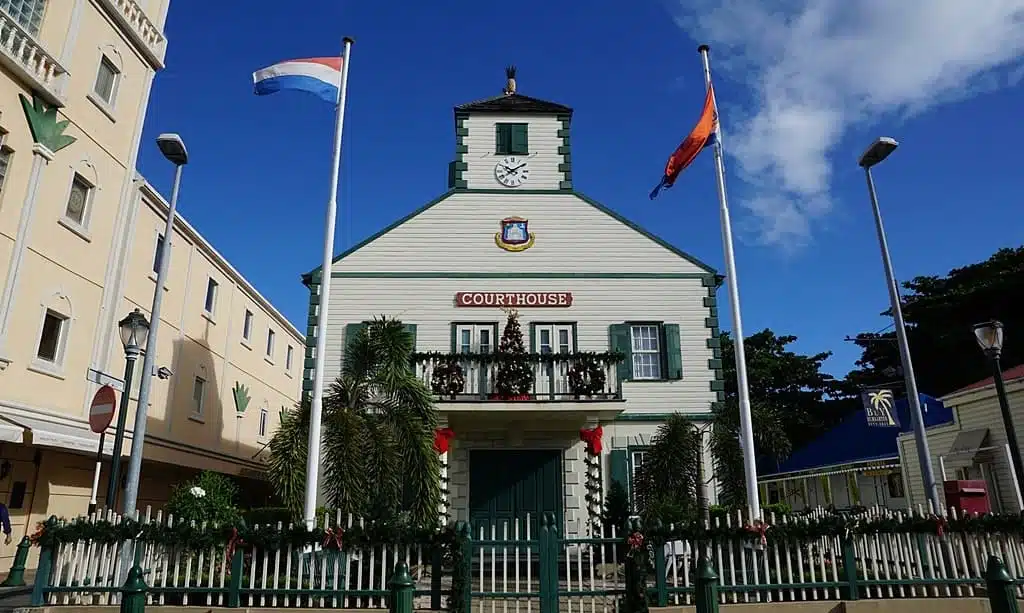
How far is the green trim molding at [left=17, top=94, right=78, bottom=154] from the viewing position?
12773 millimetres

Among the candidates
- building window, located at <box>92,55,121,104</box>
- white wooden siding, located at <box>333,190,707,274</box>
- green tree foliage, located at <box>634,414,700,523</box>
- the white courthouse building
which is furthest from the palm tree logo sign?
Answer: building window, located at <box>92,55,121,104</box>

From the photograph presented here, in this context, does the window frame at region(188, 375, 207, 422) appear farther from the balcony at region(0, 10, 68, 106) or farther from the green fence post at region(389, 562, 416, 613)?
the green fence post at region(389, 562, 416, 613)

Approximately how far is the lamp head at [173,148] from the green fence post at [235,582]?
681 cm

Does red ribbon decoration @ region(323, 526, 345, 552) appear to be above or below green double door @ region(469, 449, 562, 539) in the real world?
below

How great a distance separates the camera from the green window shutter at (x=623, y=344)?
1529 centimetres

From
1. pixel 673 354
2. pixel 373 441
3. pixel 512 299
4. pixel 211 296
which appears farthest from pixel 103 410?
pixel 211 296

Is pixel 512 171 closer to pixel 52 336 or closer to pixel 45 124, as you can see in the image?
pixel 45 124

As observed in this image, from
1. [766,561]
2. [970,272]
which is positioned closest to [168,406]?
[766,561]

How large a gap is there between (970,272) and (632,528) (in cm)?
3818

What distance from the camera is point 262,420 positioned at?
25266 mm

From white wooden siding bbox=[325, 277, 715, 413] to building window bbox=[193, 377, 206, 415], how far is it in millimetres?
7333

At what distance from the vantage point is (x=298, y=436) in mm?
11133

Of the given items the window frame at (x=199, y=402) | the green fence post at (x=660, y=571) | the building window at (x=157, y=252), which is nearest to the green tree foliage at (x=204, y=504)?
the green fence post at (x=660, y=571)

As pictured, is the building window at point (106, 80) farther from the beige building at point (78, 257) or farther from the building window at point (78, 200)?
the building window at point (78, 200)
